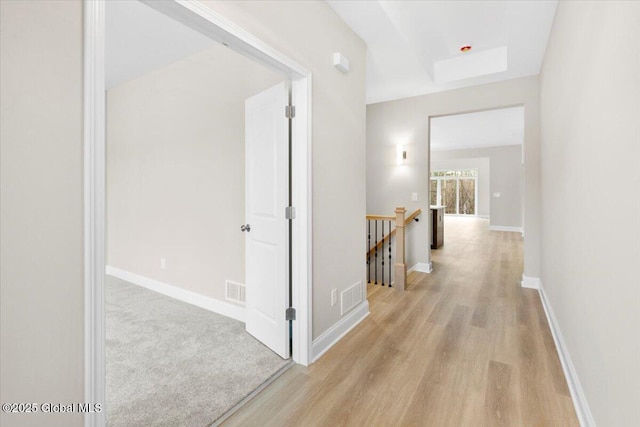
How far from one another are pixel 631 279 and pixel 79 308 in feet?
6.33

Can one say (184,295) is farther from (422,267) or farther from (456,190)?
(456,190)

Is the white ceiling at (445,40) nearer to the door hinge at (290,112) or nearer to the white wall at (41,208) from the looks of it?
the door hinge at (290,112)

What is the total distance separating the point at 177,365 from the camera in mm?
2197

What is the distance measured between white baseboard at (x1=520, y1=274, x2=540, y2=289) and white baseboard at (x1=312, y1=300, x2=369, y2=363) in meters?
2.35

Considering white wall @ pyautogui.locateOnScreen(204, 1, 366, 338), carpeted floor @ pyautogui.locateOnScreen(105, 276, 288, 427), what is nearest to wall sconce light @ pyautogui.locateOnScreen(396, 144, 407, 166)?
white wall @ pyautogui.locateOnScreen(204, 1, 366, 338)

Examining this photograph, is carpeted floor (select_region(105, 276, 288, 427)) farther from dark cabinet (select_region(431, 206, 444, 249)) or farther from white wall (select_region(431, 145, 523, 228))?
white wall (select_region(431, 145, 523, 228))

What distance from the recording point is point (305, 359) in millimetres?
2195

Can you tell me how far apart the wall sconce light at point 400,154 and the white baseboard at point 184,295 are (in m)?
3.30

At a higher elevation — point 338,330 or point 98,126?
point 98,126

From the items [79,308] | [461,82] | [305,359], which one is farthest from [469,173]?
[79,308]

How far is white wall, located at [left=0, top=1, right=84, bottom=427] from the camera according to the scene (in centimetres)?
91

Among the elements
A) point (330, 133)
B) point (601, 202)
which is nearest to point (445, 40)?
point (330, 133)

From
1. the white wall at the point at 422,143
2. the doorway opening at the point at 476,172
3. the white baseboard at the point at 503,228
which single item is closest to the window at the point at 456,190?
the doorway opening at the point at 476,172

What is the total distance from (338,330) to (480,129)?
23.9ft
